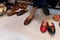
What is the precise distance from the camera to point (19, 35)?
4.80 ft

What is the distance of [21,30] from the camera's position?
1.53 m

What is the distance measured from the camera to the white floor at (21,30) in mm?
1431

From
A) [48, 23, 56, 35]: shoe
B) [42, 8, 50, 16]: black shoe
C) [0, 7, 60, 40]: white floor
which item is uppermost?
[42, 8, 50, 16]: black shoe

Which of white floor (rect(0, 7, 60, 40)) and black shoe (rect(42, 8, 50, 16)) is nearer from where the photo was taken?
white floor (rect(0, 7, 60, 40))

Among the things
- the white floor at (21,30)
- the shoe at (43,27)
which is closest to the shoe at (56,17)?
the white floor at (21,30)

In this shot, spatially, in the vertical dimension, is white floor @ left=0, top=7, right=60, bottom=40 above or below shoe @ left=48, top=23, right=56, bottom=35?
below

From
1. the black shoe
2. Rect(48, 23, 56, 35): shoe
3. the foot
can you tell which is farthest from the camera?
the black shoe

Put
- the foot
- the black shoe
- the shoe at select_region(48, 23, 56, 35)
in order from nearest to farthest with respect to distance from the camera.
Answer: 1. the shoe at select_region(48, 23, 56, 35)
2. the foot
3. the black shoe

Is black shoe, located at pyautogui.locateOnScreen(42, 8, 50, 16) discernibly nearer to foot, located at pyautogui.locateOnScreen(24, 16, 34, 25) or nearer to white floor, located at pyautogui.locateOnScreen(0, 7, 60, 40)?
white floor, located at pyautogui.locateOnScreen(0, 7, 60, 40)

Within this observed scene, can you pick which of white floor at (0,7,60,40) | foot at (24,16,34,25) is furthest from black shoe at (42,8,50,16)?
foot at (24,16,34,25)

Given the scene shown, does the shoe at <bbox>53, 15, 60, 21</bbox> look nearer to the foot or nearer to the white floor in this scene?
the white floor

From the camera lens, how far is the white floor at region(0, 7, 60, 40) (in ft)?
4.69

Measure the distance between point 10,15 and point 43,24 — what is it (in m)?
0.50

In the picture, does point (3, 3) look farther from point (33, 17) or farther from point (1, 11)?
point (33, 17)
